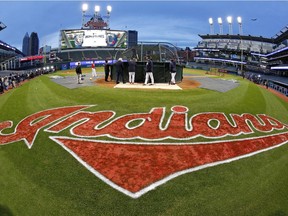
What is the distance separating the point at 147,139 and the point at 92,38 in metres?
103

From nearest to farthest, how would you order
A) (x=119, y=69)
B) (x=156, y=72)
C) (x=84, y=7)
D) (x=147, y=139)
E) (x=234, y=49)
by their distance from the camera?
(x=147, y=139) → (x=119, y=69) → (x=156, y=72) → (x=84, y=7) → (x=234, y=49)

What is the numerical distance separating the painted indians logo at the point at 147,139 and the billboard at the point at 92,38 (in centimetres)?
9710

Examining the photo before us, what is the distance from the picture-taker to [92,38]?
108625mm

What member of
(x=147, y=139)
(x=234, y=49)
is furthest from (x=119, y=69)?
(x=234, y=49)

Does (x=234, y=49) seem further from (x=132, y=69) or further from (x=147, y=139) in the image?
(x=147, y=139)

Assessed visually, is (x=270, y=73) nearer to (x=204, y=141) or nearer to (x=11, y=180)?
(x=204, y=141)

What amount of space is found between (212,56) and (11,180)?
389 feet

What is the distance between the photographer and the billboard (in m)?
107

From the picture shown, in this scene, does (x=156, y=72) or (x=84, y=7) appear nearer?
(x=156, y=72)

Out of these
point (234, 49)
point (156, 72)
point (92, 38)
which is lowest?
point (156, 72)

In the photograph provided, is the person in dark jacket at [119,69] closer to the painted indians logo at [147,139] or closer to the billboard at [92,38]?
the painted indians logo at [147,139]

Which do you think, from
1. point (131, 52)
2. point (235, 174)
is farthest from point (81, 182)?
point (131, 52)

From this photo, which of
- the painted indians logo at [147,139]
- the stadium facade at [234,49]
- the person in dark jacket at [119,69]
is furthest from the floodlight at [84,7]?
the painted indians logo at [147,139]

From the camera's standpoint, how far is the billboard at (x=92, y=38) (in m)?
107
